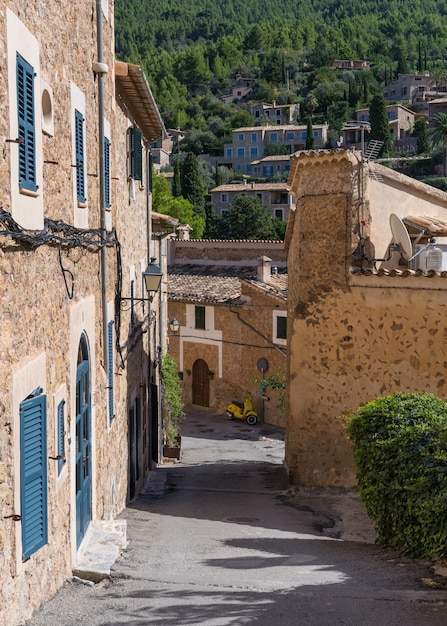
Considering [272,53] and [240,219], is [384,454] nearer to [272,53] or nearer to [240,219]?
[240,219]

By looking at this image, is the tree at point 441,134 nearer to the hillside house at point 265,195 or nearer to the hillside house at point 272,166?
the hillside house at point 265,195

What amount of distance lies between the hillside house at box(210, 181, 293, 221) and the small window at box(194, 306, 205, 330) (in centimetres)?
4766

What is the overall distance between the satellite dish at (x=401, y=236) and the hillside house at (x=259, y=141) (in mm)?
91203

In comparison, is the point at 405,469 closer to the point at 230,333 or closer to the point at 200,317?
the point at 230,333

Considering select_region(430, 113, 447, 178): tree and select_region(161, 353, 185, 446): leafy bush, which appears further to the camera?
select_region(430, 113, 447, 178): tree

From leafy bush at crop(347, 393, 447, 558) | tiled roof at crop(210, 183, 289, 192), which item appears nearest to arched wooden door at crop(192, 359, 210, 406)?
leafy bush at crop(347, 393, 447, 558)

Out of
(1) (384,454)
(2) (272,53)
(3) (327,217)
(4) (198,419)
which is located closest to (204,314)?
(4) (198,419)

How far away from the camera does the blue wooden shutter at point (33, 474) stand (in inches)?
231

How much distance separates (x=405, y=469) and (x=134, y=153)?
865 centimetres

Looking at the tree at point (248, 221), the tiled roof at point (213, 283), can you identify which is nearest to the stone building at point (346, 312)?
the tiled roof at point (213, 283)

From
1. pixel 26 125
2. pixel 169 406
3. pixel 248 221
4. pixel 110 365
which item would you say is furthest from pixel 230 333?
pixel 248 221

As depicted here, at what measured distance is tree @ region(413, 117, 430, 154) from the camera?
316 ft

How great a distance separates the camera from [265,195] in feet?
276

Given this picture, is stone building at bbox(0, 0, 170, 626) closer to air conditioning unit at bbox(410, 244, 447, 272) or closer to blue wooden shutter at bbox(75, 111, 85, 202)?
blue wooden shutter at bbox(75, 111, 85, 202)
